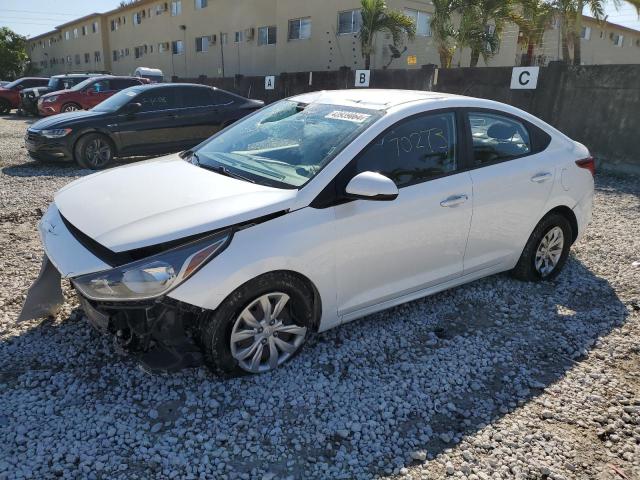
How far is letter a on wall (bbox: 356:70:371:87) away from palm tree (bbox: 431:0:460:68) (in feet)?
14.6

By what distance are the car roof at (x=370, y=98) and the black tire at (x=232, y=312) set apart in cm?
143

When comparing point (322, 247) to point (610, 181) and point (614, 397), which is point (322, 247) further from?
point (610, 181)

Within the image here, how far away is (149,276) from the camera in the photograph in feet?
8.45

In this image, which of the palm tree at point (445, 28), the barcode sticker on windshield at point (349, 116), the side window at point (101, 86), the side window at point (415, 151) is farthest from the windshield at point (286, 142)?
the palm tree at point (445, 28)

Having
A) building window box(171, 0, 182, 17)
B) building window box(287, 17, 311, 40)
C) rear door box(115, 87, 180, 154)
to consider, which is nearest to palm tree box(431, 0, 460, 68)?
building window box(287, 17, 311, 40)

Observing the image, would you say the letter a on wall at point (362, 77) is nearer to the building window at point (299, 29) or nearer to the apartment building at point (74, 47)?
the building window at point (299, 29)

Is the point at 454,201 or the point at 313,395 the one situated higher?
the point at 454,201

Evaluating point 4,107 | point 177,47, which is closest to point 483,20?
point 4,107

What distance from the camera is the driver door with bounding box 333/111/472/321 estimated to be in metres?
3.15

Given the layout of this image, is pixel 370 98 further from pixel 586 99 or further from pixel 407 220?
pixel 586 99

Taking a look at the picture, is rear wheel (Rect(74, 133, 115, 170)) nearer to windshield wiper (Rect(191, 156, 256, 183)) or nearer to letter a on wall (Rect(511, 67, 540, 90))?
windshield wiper (Rect(191, 156, 256, 183))

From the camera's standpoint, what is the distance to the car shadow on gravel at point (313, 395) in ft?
8.26

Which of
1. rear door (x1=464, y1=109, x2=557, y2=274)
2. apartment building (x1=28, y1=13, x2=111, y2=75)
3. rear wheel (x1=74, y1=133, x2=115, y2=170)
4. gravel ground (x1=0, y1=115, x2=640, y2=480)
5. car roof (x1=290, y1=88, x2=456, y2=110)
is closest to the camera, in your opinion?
gravel ground (x1=0, y1=115, x2=640, y2=480)

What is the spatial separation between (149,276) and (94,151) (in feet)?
24.7
